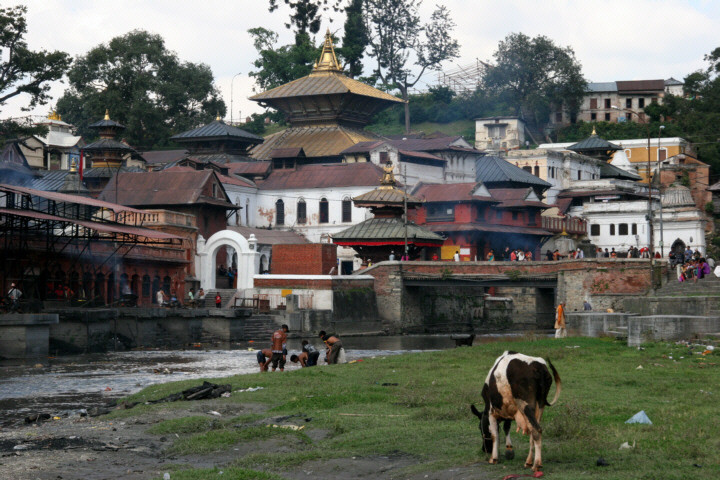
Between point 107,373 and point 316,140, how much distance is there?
204 ft

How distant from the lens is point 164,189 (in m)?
75.2

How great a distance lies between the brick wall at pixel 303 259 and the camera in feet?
221

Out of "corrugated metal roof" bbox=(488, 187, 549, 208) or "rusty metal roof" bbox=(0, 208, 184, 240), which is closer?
"rusty metal roof" bbox=(0, 208, 184, 240)

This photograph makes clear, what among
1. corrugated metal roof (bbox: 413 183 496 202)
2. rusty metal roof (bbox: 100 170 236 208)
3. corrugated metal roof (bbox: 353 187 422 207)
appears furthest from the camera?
corrugated metal roof (bbox: 413 183 496 202)

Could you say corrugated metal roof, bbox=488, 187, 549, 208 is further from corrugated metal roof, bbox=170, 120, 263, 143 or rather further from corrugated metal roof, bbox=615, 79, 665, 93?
corrugated metal roof, bbox=615, 79, 665, 93

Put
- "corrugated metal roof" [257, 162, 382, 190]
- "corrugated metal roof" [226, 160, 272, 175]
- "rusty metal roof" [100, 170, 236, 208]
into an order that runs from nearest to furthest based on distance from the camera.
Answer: "rusty metal roof" [100, 170, 236, 208] → "corrugated metal roof" [257, 162, 382, 190] → "corrugated metal roof" [226, 160, 272, 175]

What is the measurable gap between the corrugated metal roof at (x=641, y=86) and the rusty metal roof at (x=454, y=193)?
4982 cm

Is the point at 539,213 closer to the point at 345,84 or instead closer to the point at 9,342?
the point at 345,84

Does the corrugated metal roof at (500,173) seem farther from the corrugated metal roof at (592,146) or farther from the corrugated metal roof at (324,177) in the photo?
the corrugated metal roof at (592,146)

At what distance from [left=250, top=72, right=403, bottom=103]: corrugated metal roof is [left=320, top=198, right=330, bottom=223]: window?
13.6m

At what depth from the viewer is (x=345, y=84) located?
9738cm

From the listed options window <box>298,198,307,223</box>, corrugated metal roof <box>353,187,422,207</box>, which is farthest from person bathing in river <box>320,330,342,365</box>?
window <box>298,198,307,223</box>

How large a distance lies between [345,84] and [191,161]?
20.0 metres

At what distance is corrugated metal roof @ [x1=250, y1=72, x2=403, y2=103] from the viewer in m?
96.7
